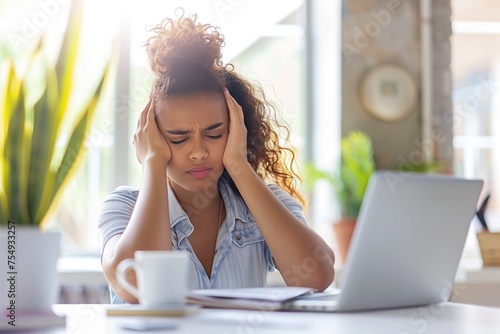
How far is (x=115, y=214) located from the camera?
5.83 ft

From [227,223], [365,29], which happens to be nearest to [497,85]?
[365,29]

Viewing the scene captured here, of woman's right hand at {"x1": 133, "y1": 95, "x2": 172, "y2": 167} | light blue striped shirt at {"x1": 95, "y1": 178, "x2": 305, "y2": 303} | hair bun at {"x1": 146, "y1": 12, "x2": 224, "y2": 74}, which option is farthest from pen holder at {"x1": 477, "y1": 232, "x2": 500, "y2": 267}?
woman's right hand at {"x1": 133, "y1": 95, "x2": 172, "y2": 167}

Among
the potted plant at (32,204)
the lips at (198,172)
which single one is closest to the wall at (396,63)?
the lips at (198,172)

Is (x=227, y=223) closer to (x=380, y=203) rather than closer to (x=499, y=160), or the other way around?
(x=380, y=203)

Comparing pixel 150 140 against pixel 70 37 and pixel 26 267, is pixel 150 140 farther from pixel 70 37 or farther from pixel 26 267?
pixel 26 267

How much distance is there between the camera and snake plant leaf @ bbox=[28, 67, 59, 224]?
3.86 ft

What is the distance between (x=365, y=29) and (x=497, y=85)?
34.0 inches

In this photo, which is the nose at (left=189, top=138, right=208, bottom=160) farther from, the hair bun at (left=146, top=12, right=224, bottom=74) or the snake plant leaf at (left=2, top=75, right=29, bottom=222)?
the snake plant leaf at (left=2, top=75, right=29, bottom=222)

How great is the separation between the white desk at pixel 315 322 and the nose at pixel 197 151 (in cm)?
50

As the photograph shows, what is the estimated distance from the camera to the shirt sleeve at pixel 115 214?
1742 millimetres

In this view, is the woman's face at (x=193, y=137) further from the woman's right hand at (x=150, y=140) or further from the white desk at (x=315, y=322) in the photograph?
the white desk at (x=315, y=322)

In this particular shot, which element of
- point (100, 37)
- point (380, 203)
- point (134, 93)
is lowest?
point (380, 203)

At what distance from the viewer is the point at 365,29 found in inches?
170

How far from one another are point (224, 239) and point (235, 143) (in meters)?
0.23
